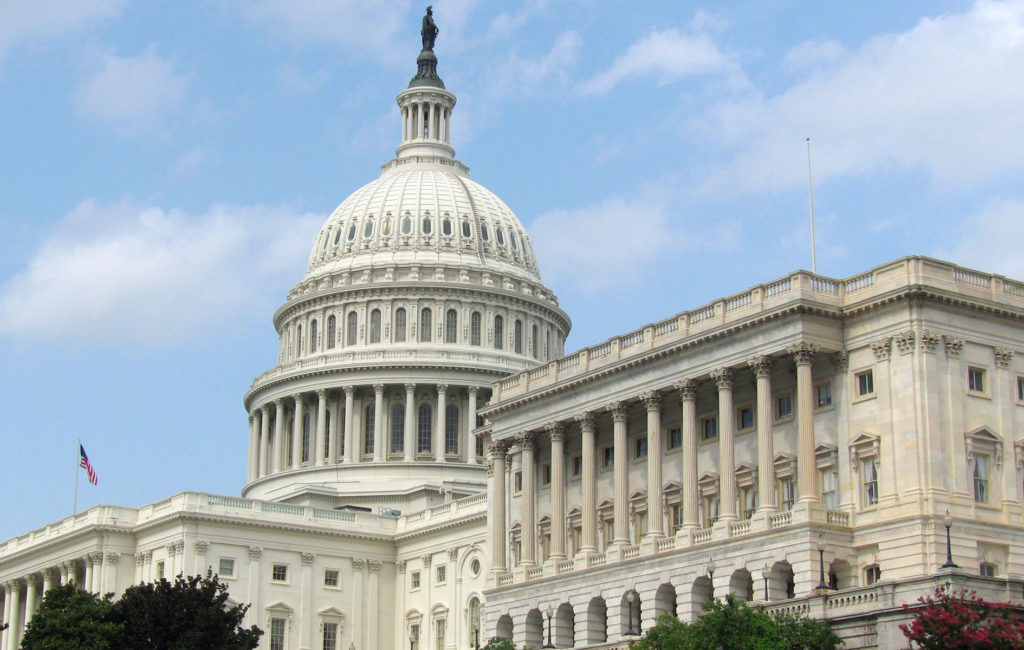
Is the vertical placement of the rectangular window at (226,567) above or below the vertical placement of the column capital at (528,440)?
below

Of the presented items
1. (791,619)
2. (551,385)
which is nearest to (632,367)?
(551,385)

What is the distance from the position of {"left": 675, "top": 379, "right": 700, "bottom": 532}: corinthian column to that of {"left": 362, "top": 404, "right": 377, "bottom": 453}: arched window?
62.6m

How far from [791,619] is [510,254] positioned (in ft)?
303

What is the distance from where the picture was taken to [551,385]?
94.0 m

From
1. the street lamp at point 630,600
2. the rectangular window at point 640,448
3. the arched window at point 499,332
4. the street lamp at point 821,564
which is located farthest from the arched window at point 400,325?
the street lamp at point 821,564

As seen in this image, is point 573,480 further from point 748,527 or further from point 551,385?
point 748,527

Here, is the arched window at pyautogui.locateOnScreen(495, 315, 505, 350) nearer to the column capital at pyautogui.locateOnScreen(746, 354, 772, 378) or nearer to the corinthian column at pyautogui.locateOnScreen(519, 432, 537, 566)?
the corinthian column at pyautogui.locateOnScreen(519, 432, 537, 566)

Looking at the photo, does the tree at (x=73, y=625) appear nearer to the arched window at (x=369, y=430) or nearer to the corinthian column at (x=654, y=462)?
the corinthian column at (x=654, y=462)

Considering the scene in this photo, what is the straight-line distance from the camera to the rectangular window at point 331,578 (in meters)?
123

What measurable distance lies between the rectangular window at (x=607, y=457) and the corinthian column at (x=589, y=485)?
818mm

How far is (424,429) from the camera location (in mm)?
145250

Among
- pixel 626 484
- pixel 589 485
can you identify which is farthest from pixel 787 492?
pixel 589 485

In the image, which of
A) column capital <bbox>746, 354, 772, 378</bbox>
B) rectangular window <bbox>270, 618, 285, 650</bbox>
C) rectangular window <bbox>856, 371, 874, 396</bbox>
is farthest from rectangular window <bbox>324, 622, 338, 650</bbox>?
rectangular window <bbox>856, 371, 874, 396</bbox>

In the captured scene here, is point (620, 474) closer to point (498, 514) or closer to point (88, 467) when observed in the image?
point (498, 514)
